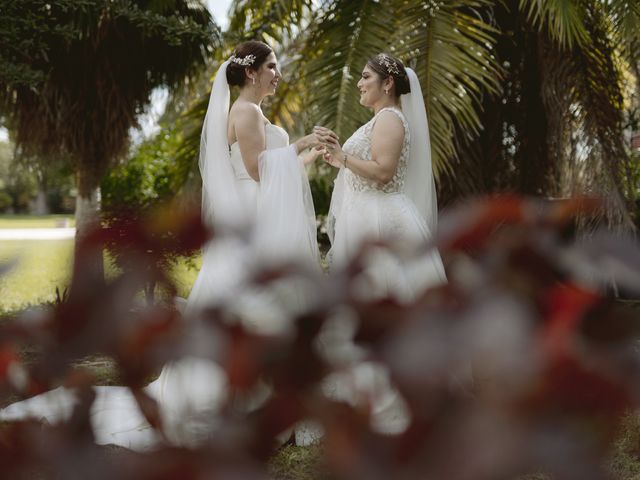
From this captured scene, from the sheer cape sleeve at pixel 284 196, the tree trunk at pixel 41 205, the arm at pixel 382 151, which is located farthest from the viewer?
the tree trunk at pixel 41 205

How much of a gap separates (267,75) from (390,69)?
720mm

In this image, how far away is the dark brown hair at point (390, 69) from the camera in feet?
13.4

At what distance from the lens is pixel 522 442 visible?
487 mm

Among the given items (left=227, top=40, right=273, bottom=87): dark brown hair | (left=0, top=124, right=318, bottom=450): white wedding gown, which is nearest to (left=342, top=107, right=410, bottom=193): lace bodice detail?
(left=227, top=40, right=273, bottom=87): dark brown hair

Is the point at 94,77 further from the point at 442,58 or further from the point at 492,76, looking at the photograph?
the point at 492,76

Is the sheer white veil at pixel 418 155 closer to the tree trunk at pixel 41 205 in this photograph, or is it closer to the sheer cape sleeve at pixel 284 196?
the sheer cape sleeve at pixel 284 196

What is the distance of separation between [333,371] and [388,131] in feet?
11.5

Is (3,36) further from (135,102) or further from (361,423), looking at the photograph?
(361,423)

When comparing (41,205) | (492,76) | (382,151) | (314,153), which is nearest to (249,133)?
(314,153)

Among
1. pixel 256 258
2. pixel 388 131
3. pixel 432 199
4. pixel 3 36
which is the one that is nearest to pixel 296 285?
pixel 256 258

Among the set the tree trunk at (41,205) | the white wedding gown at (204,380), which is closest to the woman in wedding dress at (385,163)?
the white wedding gown at (204,380)

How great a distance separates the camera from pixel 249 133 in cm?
379

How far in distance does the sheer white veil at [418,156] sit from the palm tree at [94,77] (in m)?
3.02

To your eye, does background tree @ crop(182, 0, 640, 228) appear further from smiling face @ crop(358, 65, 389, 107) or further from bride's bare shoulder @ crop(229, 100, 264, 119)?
bride's bare shoulder @ crop(229, 100, 264, 119)
